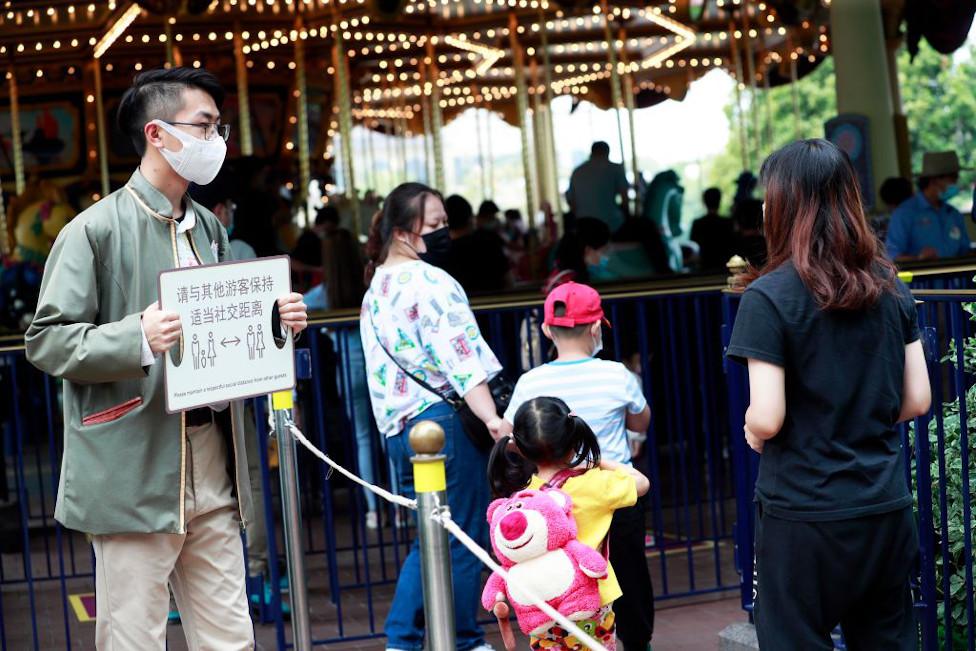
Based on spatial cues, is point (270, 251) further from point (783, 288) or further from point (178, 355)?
point (783, 288)

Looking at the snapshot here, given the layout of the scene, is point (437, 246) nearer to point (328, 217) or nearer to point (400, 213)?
point (400, 213)

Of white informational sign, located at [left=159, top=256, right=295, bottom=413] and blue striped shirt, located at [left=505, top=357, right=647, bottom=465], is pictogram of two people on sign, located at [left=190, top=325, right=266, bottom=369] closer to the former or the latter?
white informational sign, located at [left=159, top=256, right=295, bottom=413]

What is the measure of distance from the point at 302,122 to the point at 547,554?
11567 millimetres

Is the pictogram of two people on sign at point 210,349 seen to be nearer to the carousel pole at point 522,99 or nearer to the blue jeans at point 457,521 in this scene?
the blue jeans at point 457,521

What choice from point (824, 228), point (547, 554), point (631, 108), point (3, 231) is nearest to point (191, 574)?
point (547, 554)

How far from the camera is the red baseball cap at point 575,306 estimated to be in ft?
15.0

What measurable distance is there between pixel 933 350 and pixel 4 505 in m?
6.71

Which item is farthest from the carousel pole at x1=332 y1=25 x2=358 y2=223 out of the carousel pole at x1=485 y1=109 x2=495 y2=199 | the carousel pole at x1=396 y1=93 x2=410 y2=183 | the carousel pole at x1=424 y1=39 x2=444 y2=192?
the carousel pole at x1=485 y1=109 x2=495 y2=199

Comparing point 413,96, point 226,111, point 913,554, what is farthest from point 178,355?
point 413,96

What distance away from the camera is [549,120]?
17.3 meters

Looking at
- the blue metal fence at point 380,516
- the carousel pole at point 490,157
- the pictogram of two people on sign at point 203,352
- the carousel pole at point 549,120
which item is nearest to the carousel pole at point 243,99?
the carousel pole at point 549,120

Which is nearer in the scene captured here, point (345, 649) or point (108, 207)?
point (108, 207)

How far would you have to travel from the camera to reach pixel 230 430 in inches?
150

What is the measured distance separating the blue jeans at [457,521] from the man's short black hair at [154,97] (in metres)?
1.62
